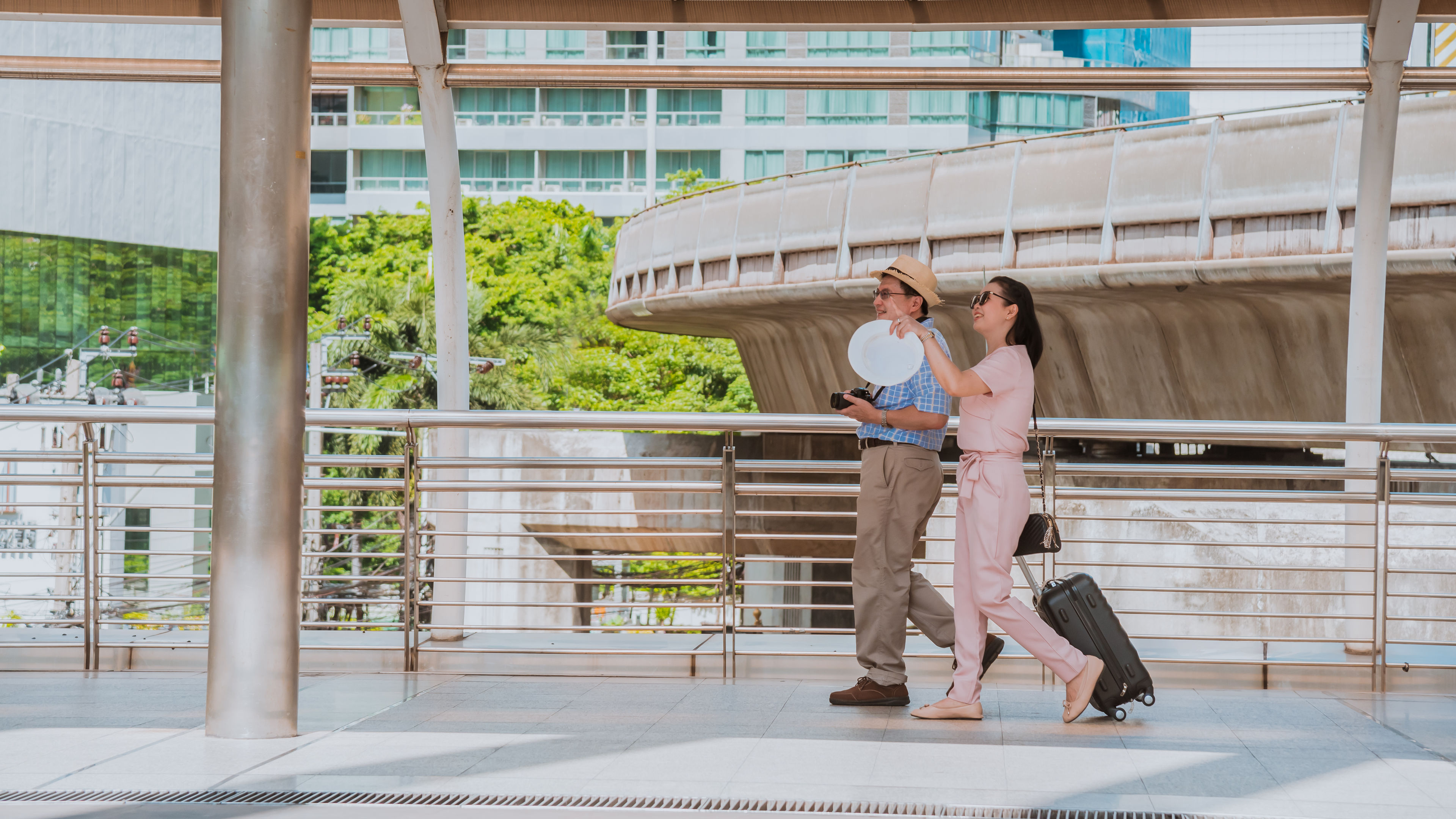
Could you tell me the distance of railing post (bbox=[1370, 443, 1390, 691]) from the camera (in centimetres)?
607

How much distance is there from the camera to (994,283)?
16.7ft

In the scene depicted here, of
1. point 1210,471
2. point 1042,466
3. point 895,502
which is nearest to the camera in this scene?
point 895,502

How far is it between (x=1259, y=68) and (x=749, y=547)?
19288 millimetres

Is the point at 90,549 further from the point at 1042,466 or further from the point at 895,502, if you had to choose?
the point at 1042,466

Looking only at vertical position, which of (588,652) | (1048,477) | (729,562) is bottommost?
(588,652)

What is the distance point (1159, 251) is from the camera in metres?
14.7

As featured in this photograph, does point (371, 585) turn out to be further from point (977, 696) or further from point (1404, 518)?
point (977, 696)

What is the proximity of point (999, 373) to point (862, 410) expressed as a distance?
1.92ft

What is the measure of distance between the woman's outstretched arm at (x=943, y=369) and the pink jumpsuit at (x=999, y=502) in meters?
0.07

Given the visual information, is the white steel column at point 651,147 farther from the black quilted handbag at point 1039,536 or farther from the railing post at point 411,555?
the black quilted handbag at point 1039,536

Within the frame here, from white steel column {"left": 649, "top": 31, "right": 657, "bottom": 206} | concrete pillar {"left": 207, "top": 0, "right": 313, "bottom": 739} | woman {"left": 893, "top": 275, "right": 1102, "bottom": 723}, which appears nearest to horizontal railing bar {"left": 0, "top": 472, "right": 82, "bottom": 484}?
concrete pillar {"left": 207, "top": 0, "right": 313, "bottom": 739}

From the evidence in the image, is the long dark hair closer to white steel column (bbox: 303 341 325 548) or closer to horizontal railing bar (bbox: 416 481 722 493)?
horizontal railing bar (bbox: 416 481 722 493)

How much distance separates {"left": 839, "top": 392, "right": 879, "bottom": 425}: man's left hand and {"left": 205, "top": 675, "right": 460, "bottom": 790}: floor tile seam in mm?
A: 2198

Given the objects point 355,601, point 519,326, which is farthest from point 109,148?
point 355,601
